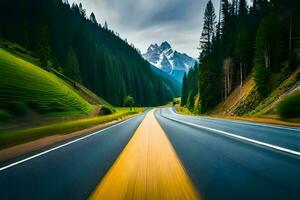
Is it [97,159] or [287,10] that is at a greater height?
[287,10]

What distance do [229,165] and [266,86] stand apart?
120 ft

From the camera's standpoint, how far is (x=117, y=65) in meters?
156

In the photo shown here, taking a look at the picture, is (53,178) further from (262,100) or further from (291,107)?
(262,100)

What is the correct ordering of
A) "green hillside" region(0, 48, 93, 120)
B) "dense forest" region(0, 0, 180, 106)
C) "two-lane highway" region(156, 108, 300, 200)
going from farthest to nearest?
"dense forest" region(0, 0, 180, 106), "green hillside" region(0, 48, 93, 120), "two-lane highway" region(156, 108, 300, 200)

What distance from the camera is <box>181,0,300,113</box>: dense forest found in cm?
3891

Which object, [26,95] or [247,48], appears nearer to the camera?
[26,95]

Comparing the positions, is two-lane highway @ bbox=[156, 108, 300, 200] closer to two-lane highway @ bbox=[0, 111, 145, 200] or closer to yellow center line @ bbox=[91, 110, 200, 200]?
yellow center line @ bbox=[91, 110, 200, 200]

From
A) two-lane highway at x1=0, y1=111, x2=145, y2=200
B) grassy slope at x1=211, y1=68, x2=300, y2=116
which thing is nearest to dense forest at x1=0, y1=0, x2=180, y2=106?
grassy slope at x1=211, y1=68, x2=300, y2=116

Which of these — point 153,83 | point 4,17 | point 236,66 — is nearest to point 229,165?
point 236,66

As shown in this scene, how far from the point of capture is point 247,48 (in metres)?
49.9

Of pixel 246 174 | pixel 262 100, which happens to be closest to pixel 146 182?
pixel 246 174

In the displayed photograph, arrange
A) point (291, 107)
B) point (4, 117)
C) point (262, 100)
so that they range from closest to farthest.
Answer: point (291, 107) < point (4, 117) < point (262, 100)

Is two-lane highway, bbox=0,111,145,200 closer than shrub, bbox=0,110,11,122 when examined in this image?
Yes

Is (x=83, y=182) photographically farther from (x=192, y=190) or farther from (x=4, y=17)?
(x=4, y=17)
